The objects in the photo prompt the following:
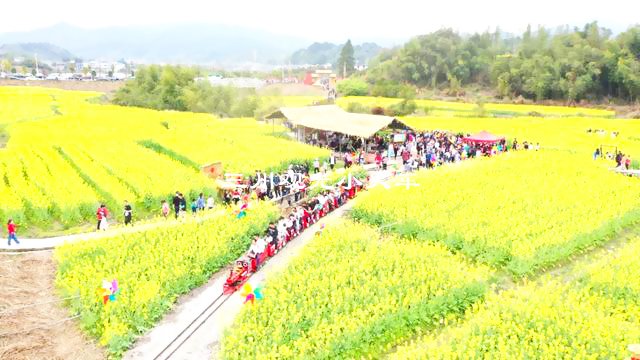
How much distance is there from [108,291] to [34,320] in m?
2.06

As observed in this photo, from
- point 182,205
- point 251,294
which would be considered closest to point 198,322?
point 251,294

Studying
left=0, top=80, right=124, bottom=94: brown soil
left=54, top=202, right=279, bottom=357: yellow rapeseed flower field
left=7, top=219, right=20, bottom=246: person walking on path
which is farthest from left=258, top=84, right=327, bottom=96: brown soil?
left=54, top=202, right=279, bottom=357: yellow rapeseed flower field

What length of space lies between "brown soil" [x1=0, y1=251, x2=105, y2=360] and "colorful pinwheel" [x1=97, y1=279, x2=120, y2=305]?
923 millimetres

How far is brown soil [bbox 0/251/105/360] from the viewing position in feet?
41.0

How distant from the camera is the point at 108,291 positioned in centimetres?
1353

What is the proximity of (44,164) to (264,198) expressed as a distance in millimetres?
11270

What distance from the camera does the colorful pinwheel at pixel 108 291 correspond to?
13.5 metres

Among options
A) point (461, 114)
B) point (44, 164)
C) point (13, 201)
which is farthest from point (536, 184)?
point (461, 114)

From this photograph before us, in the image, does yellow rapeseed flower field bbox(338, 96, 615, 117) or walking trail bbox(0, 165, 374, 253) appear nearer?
walking trail bbox(0, 165, 374, 253)

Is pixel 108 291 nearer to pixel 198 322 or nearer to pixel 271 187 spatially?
pixel 198 322

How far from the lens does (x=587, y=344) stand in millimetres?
11320

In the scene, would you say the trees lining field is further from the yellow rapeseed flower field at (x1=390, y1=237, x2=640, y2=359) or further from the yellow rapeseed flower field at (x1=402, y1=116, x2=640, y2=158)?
A: the yellow rapeseed flower field at (x1=390, y1=237, x2=640, y2=359)

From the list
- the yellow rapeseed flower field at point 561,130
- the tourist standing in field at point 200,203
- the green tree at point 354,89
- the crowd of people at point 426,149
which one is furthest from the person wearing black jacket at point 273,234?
the green tree at point 354,89

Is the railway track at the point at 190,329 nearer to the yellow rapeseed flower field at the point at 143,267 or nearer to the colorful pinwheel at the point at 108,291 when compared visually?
the yellow rapeseed flower field at the point at 143,267
